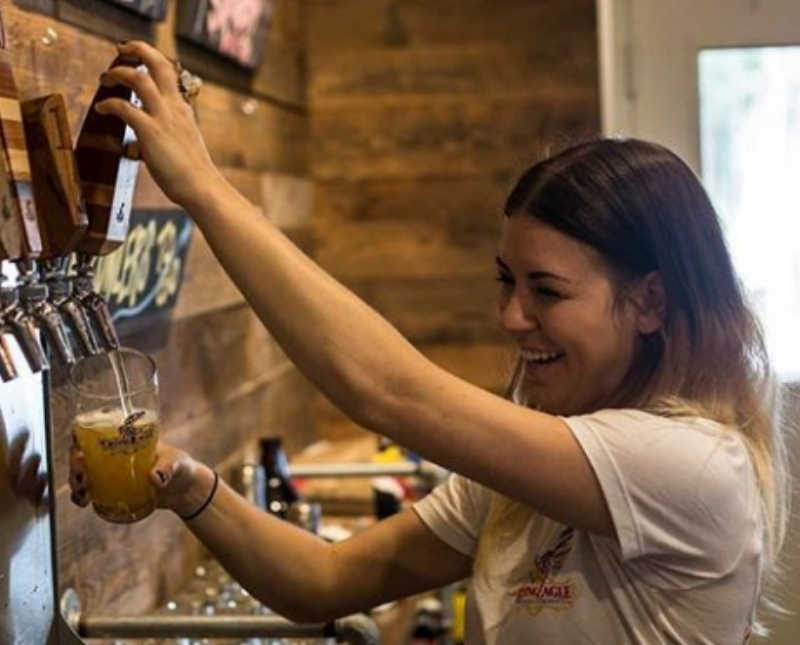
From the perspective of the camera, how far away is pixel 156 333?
6.32 feet

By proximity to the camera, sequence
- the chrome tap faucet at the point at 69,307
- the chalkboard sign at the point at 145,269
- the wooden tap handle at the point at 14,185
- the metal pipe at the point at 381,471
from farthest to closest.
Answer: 1. the metal pipe at the point at 381,471
2. the chalkboard sign at the point at 145,269
3. the chrome tap faucet at the point at 69,307
4. the wooden tap handle at the point at 14,185

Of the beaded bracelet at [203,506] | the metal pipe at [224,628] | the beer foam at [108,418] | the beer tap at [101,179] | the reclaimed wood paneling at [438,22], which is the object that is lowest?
the metal pipe at [224,628]

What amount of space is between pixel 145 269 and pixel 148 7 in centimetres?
38

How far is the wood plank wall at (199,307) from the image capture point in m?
1.51

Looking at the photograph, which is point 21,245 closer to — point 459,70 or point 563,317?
point 563,317

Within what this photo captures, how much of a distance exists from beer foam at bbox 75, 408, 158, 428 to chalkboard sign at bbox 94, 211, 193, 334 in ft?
1.33

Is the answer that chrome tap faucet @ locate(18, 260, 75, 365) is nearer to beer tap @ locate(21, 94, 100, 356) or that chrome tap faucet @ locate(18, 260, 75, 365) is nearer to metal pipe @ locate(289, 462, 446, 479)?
beer tap @ locate(21, 94, 100, 356)

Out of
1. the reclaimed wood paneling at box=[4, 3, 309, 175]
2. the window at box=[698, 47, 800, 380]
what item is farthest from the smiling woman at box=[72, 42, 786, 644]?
the window at box=[698, 47, 800, 380]

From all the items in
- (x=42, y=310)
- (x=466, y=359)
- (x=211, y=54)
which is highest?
(x=211, y=54)

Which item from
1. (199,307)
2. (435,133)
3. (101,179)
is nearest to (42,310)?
(101,179)

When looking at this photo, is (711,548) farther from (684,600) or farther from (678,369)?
(678,369)

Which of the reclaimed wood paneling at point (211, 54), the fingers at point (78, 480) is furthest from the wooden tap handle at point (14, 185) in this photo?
the reclaimed wood paneling at point (211, 54)

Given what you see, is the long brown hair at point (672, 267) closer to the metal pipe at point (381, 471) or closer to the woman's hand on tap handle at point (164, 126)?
the woman's hand on tap handle at point (164, 126)

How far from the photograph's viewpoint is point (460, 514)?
54.7 inches
